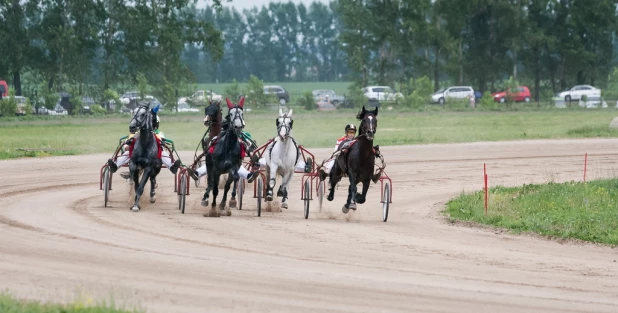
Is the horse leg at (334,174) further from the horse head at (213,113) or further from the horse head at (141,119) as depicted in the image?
the horse head at (213,113)

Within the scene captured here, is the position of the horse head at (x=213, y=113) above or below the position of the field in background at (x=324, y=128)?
above

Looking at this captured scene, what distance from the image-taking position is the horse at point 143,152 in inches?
755

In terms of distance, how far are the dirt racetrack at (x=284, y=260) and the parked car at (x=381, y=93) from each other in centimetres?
4128

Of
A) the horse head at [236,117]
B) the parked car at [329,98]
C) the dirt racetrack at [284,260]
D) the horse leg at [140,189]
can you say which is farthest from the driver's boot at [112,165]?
the parked car at [329,98]

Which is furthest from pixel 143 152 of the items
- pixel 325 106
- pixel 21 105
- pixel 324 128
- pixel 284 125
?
pixel 325 106

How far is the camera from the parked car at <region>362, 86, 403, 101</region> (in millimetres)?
Answer: 64000

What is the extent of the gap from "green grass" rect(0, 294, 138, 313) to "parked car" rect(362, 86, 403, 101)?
177 ft

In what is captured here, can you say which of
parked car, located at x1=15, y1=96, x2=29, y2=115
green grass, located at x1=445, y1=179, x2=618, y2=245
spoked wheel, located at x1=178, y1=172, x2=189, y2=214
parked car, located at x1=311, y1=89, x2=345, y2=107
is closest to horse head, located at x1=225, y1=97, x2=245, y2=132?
spoked wheel, located at x1=178, y1=172, x2=189, y2=214

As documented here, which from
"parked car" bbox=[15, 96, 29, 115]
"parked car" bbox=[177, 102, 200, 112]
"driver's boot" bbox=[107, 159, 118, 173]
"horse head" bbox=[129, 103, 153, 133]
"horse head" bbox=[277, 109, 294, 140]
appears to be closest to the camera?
"horse head" bbox=[277, 109, 294, 140]

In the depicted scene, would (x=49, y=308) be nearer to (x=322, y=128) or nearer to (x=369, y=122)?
(x=369, y=122)

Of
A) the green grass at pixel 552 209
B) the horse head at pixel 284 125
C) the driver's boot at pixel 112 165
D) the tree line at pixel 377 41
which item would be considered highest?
the tree line at pixel 377 41

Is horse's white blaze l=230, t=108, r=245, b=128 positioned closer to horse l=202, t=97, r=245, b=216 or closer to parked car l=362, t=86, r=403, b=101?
horse l=202, t=97, r=245, b=216

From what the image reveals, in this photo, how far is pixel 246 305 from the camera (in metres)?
10.9

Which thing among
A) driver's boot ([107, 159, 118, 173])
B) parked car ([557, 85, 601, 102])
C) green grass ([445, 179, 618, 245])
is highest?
parked car ([557, 85, 601, 102])
